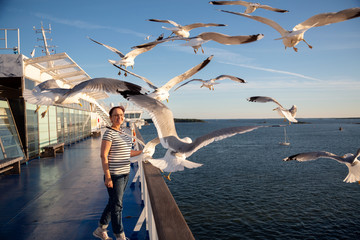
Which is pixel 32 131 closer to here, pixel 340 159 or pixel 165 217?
pixel 165 217

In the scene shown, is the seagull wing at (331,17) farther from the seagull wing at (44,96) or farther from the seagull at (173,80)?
the seagull wing at (44,96)

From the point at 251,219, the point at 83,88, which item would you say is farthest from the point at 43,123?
the point at 251,219

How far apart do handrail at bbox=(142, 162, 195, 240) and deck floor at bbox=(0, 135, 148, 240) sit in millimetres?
1203

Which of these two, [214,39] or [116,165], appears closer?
[214,39]

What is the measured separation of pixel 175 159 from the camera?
7.30 feet

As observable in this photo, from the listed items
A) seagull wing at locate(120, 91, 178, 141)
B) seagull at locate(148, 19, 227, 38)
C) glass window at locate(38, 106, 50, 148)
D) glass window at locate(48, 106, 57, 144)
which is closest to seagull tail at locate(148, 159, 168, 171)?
seagull wing at locate(120, 91, 178, 141)

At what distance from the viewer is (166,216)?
1.50 m

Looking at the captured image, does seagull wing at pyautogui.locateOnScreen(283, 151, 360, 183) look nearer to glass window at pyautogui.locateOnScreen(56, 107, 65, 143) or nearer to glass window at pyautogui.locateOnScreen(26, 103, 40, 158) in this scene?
glass window at pyautogui.locateOnScreen(26, 103, 40, 158)

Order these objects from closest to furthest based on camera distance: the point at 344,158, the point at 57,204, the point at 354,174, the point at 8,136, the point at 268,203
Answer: the point at 344,158
the point at 354,174
the point at 57,204
the point at 8,136
the point at 268,203

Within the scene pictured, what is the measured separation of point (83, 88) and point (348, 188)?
1677 centimetres

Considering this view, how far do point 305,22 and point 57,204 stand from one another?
414 cm

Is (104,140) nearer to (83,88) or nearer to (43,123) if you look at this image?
(83,88)

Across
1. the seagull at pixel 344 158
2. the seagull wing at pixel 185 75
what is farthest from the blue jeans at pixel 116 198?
the seagull at pixel 344 158

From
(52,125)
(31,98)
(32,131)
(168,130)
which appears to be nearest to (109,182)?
(168,130)
